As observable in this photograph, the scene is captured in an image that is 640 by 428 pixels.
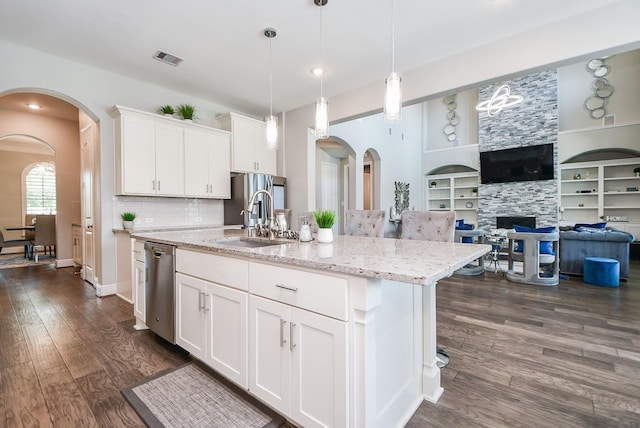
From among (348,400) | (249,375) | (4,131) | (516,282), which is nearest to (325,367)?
(348,400)

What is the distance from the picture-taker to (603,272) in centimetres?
421

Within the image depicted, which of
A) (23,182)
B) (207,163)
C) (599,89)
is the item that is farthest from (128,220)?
(599,89)

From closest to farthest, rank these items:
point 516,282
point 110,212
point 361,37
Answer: point 361,37
point 110,212
point 516,282

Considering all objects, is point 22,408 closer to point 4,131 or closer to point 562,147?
point 4,131

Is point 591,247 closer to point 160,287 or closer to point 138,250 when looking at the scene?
point 160,287

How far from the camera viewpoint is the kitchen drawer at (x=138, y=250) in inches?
→ 104

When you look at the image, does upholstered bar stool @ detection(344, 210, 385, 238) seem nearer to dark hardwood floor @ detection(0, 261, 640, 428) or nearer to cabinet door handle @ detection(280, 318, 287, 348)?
dark hardwood floor @ detection(0, 261, 640, 428)

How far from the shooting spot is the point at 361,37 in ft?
10.1

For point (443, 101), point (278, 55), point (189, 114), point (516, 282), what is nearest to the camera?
point (278, 55)

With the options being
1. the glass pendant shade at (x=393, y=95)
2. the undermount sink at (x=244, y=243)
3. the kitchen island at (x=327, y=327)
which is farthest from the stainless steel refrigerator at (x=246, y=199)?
the glass pendant shade at (x=393, y=95)

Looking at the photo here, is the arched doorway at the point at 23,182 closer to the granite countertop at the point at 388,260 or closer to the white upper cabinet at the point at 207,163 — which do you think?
the white upper cabinet at the point at 207,163

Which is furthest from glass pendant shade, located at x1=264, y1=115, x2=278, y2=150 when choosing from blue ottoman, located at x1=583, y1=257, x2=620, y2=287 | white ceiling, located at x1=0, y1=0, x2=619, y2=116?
blue ottoman, located at x1=583, y1=257, x2=620, y2=287

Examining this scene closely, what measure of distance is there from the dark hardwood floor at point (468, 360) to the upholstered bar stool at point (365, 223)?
110cm

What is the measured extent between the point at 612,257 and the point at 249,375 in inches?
224
